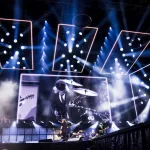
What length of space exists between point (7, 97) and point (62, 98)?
2.65m

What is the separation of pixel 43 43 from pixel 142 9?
12.9 feet

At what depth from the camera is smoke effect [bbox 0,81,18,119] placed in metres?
9.36

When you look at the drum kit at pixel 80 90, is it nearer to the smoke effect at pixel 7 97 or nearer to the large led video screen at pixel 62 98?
the large led video screen at pixel 62 98

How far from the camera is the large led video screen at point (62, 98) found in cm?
954

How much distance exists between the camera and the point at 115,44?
26.8 ft

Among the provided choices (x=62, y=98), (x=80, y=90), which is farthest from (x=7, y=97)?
(x=80, y=90)

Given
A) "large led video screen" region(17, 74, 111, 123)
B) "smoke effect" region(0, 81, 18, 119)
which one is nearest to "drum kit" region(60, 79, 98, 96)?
"large led video screen" region(17, 74, 111, 123)

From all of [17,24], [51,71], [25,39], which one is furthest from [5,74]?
[17,24]

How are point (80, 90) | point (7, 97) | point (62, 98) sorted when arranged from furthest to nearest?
point (80, 90) → point (62, 98) → point (7, 97)

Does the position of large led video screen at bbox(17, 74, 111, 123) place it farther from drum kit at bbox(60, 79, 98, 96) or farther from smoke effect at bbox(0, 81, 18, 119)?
smoke effect at bbox(0, 81, 18, 119)

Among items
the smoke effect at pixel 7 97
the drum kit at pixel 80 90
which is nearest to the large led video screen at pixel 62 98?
the drum kit at pixel 80 90

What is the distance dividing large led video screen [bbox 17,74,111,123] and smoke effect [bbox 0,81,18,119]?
13.4 inches

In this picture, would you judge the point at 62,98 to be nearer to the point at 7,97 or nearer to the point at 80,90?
the point at 80,90

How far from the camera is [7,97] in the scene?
9609 mm
